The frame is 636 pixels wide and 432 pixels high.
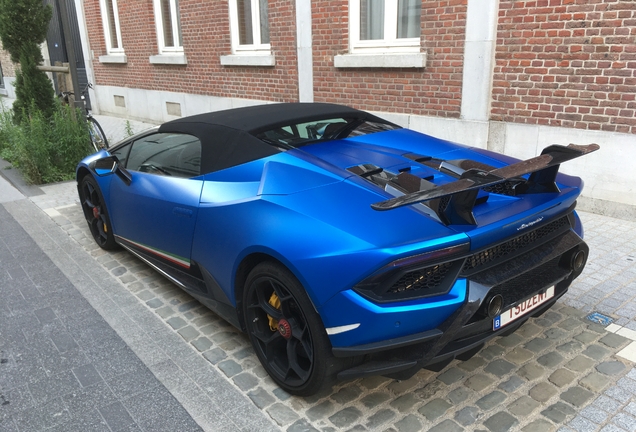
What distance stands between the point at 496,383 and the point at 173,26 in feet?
38.0

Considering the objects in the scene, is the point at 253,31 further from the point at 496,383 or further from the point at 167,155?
the point at 496,383

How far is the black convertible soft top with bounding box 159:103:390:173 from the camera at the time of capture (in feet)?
10.4

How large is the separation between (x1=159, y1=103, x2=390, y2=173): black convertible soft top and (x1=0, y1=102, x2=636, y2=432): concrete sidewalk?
47.2 inches

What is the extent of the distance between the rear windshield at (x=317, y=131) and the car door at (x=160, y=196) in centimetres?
56

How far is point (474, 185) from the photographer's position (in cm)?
220

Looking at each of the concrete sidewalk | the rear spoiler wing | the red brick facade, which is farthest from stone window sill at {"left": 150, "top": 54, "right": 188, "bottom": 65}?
the rear spoiler wing

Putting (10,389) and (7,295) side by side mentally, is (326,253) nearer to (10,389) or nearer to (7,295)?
(10,389)

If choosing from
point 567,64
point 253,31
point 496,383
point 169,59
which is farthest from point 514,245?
point 169,59

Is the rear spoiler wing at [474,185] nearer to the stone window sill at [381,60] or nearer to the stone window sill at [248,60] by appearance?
the stone window sill at [381,60]

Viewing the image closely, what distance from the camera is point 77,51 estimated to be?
54.2 feet

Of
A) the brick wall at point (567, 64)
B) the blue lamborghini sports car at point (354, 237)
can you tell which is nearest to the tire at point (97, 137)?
the blue lamborghini sports car at point (354, 237)

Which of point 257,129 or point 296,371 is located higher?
point 257,129

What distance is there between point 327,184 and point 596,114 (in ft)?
13.6

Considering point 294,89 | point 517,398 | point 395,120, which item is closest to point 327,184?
point 517,398
